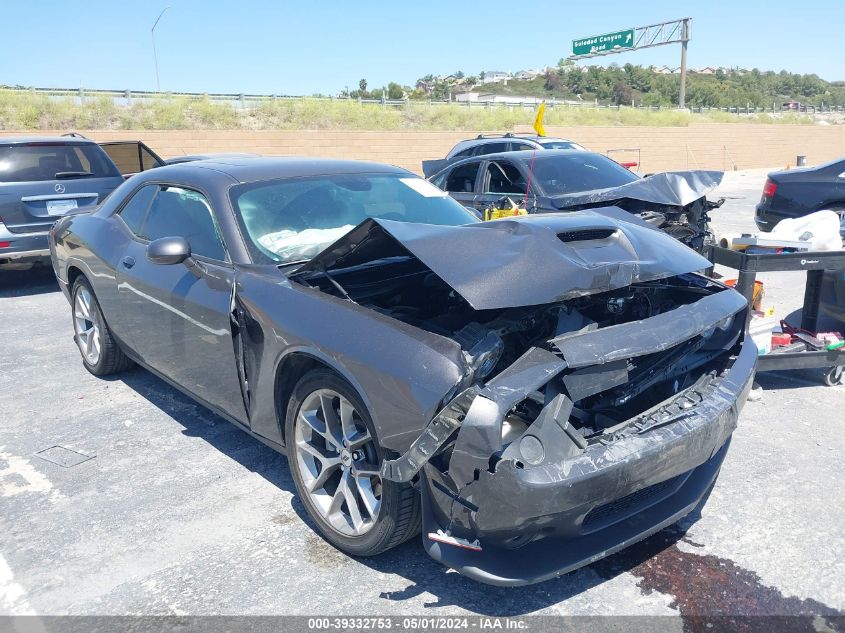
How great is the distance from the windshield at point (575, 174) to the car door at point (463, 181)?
917 millimetres

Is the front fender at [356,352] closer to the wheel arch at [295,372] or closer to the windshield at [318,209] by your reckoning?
the wheel arch at [295,372]

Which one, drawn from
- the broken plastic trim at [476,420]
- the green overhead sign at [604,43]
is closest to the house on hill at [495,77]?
the green overhead sign at [604,43]

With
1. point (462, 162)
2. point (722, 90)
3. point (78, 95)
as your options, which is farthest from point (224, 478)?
point (722, 90)

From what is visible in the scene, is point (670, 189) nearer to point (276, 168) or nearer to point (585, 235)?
point (585, 235)

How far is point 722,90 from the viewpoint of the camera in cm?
10044

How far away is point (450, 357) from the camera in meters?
2.56

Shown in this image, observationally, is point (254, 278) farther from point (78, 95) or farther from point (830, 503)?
point (78, 95)

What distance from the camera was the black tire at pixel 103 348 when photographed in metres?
5.15

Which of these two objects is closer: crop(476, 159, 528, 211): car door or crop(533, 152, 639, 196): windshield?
crop(533, 152, 639, 196): windshield

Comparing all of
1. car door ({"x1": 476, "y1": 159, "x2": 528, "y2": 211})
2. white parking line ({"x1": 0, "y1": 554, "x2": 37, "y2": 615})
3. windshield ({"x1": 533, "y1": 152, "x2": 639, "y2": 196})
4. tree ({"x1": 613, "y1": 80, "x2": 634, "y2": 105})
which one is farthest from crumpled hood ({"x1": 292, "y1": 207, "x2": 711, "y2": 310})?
tree ({"x1": 613, "y1": 80, "x2": 634, "y2": 105})

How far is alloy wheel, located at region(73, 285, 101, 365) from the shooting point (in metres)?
5.27

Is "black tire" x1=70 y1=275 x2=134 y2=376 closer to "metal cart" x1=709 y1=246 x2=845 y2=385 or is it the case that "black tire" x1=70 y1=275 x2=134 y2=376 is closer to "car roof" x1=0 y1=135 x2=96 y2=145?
"car roof" x1=0 y1=135 x2=96 y2=145

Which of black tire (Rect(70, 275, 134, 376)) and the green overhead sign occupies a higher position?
the green overhead sign

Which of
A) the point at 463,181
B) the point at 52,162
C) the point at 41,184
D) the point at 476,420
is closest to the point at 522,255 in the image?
the point at 476,420
